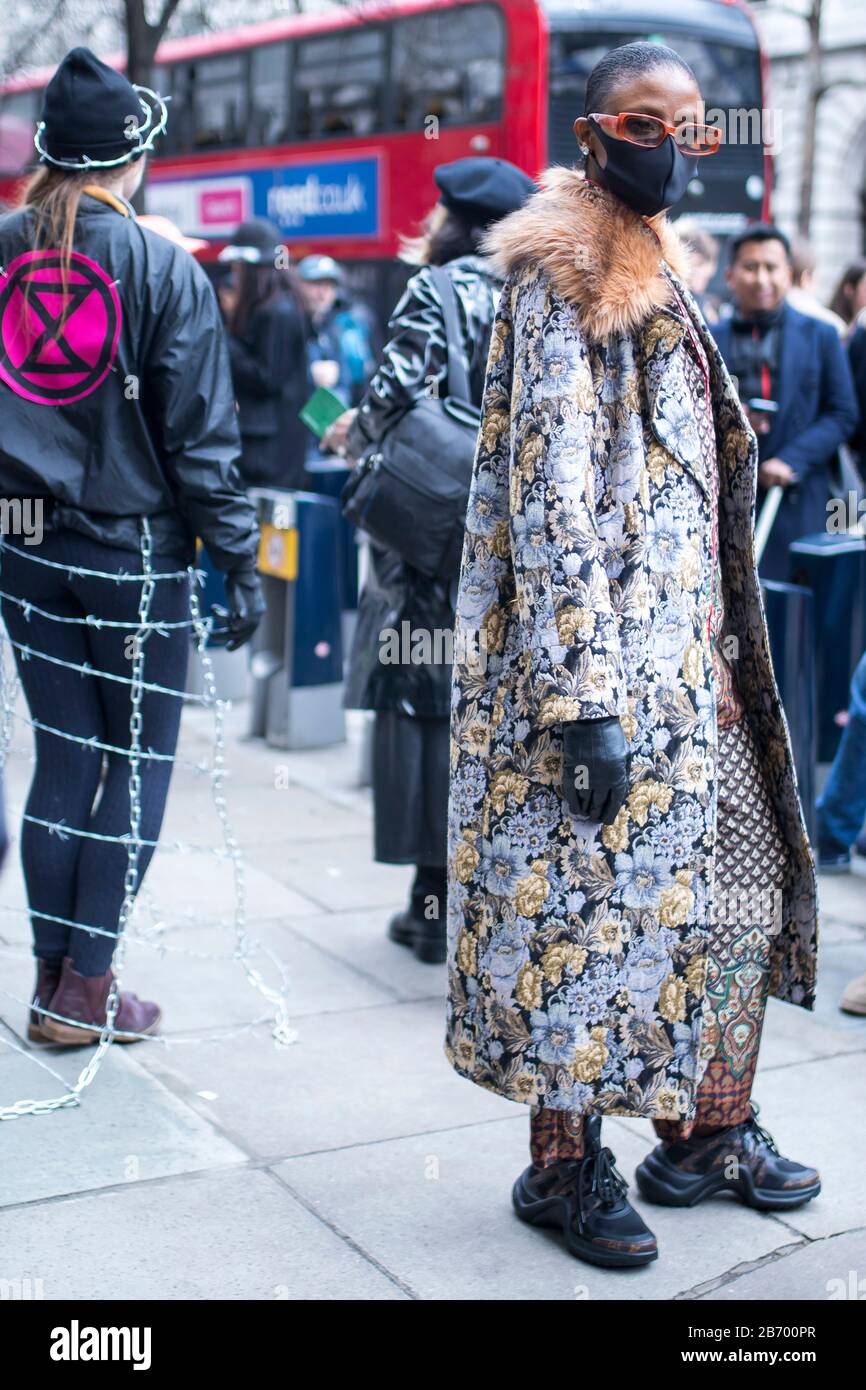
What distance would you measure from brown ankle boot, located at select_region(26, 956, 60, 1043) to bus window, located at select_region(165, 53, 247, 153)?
12.6 m

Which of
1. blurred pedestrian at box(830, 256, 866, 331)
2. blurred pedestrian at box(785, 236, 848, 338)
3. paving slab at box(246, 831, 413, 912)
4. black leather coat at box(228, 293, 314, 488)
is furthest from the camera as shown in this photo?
blurred pedestrian at box(830, 256, 866, 331)

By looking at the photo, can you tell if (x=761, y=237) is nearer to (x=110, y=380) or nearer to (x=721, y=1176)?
(x=110, y=380)

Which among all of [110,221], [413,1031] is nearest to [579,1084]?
[413,1031]

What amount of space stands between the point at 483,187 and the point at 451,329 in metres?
0.36

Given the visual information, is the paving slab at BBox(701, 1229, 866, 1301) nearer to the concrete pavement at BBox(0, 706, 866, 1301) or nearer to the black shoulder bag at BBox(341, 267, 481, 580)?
the concrete pavement at BBox(0, 706, 866, 1301)

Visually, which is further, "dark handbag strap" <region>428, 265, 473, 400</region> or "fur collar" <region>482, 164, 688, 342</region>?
"dark handbag strap" <region>428, 265, 473, 400</region>

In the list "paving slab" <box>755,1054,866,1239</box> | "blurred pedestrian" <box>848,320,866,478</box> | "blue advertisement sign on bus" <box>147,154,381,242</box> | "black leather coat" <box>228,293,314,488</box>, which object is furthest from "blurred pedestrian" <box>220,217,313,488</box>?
"blue advertisement sign on bus" <box>147,154,381,242</box>

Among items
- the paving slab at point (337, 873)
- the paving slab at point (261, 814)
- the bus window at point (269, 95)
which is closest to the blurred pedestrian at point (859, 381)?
the paving slab at point (261, 814)

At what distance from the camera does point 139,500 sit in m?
3.49

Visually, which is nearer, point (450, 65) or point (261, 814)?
point (261, 814)

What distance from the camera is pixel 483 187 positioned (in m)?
4.09

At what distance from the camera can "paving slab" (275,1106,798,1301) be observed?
2734 mm

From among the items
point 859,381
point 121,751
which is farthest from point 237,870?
point 859,381

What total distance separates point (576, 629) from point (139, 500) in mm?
1325
